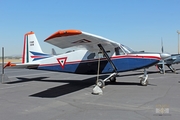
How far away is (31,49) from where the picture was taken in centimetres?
1363

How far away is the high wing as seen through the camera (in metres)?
7.22

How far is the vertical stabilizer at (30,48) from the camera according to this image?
44.3 ft

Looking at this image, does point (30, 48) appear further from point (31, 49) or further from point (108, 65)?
point (108, 65)

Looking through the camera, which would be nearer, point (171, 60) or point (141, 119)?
point (141, 119)

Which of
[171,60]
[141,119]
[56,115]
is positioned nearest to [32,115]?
[56,115]

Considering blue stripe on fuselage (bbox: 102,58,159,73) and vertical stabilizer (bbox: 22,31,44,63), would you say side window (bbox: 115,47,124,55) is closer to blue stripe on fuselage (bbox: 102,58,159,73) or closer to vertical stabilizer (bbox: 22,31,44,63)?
blue stripe on fuselage (bbox: 102,58,159,73)

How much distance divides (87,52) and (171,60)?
41.2 ft

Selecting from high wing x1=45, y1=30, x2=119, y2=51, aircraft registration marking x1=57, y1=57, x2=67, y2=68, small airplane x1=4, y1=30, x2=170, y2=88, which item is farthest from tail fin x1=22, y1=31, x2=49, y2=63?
high wing x1=45, y1=30, x2=119, y2=51

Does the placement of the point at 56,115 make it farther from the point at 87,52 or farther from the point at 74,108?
the point at 87,52

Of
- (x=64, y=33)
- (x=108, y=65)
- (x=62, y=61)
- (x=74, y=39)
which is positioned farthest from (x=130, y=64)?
(x=64, y=33)

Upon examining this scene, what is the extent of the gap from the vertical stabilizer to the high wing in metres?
4.48

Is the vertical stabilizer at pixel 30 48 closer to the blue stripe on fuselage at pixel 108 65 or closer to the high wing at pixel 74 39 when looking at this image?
the blue stripe on fuselage at pixel 108 65

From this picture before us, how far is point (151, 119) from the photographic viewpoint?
4.81 metres

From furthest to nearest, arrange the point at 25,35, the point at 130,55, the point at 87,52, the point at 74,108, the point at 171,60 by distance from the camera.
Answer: the point at 171,60 → the point at 25,35 → the point at 87,52 → the point at 130,55 → the point at 74,108
